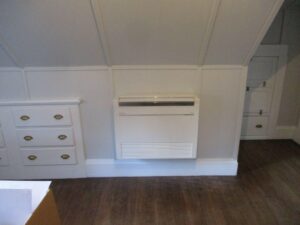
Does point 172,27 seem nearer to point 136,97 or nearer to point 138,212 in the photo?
point 136,97

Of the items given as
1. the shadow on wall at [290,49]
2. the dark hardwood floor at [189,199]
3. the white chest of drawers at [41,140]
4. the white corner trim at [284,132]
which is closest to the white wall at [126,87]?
the white chest of drawers at [41,140]

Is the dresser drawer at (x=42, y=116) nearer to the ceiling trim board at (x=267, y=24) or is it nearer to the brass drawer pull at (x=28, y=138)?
the brass drawer pull at (x=28, y=138)

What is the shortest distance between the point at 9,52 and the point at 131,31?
43.0 inches

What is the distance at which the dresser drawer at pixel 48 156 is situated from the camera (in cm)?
214

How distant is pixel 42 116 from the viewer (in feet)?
6.70

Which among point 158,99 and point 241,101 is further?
point 241,101

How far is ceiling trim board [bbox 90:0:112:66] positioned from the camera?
1.42 meters

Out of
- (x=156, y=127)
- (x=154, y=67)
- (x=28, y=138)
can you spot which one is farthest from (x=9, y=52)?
(x=156, y=127)

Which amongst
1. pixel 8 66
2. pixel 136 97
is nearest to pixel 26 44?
pixel 8 66

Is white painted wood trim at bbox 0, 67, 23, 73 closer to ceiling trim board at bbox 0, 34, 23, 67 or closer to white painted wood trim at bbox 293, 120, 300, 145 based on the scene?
ceiling trim board at bbox 0, 34, 23, 67

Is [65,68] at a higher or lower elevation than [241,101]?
higher

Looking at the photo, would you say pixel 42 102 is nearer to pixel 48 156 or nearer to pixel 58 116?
pixel 58 116

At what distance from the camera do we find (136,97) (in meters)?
1.94

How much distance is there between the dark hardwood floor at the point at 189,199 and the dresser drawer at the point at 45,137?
0.44 meters
